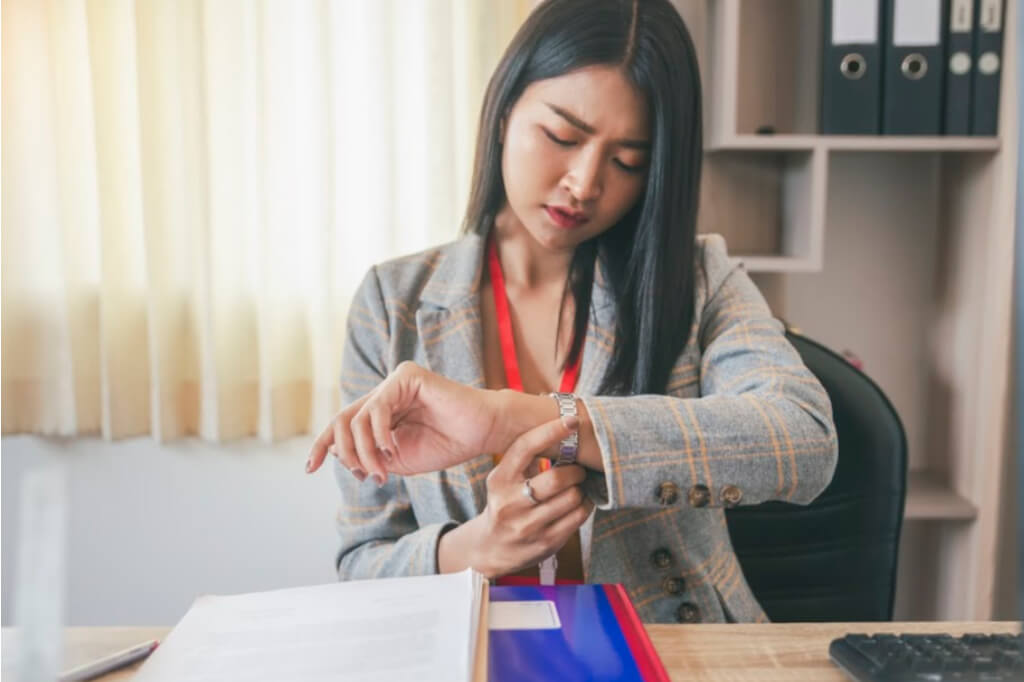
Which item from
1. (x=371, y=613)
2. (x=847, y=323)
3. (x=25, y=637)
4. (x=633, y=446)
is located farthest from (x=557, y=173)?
(x=847, y=323)

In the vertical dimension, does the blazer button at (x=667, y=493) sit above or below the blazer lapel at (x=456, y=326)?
below

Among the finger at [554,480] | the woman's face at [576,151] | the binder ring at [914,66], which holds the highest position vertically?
the binder ring at [914,66]

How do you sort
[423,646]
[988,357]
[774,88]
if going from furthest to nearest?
[774,88] < [988,357] < [423,646]

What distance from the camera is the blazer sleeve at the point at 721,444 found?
0.83 metres

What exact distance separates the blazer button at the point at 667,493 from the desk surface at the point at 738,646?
11cm

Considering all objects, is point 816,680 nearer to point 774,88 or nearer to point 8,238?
point 774,88

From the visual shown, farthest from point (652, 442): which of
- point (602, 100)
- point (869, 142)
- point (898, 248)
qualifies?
point (898, 248)

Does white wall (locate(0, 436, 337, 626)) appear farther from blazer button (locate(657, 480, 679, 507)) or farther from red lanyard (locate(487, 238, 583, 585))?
blazer button (locate(657, 480, 679, 507))

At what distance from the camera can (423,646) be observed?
1.94 ft

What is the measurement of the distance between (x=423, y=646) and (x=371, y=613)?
0.27 ft

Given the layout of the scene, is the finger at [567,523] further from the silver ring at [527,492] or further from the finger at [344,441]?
the finger at [344,441]

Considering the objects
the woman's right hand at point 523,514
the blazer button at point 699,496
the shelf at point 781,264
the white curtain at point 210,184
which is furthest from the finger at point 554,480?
the white curtain at point 210,184

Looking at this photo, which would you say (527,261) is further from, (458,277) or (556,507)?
(556,507)

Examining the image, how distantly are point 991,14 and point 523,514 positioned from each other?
1328 mm
